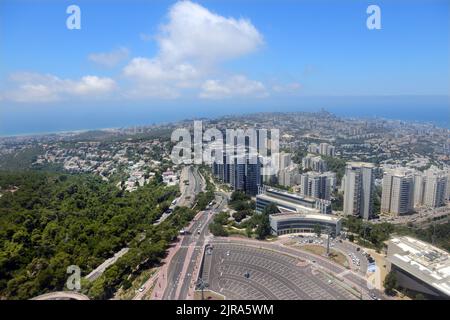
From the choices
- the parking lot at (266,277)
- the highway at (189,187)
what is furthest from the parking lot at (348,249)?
the highway at (189,187)

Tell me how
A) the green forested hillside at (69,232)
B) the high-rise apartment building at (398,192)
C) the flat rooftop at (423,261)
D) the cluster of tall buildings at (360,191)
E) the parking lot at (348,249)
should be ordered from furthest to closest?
the high-rise apartment building at (398,192) < the cluster of tall buildings at (360,191) < the parking lot at (348,249) < the green forested hillside at (69,232) < the flat rooftop at (423,261)

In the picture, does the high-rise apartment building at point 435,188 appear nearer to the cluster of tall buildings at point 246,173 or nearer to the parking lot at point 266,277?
the cluster of tall buildings at point 246,173

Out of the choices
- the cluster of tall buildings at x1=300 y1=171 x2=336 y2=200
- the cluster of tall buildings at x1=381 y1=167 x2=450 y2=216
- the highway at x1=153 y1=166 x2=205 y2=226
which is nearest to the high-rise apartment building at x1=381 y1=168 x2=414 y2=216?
the cluster of tall buildings at x1=381 y1=167 x2=450 y2=216

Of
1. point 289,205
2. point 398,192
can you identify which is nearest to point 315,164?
point 398,192

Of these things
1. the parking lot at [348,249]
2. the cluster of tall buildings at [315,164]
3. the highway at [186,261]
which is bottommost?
the parking lot at [348,249]

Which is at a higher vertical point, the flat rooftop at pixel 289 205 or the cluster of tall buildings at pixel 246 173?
the cluster of tall buildings at pixel 246 173

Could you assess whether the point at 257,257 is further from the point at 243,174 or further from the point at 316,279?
the point at 243,174

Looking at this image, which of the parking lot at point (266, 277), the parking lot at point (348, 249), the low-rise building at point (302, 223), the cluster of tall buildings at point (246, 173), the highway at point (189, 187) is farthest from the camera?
the cluster of tall buildings at point (246, 173)
